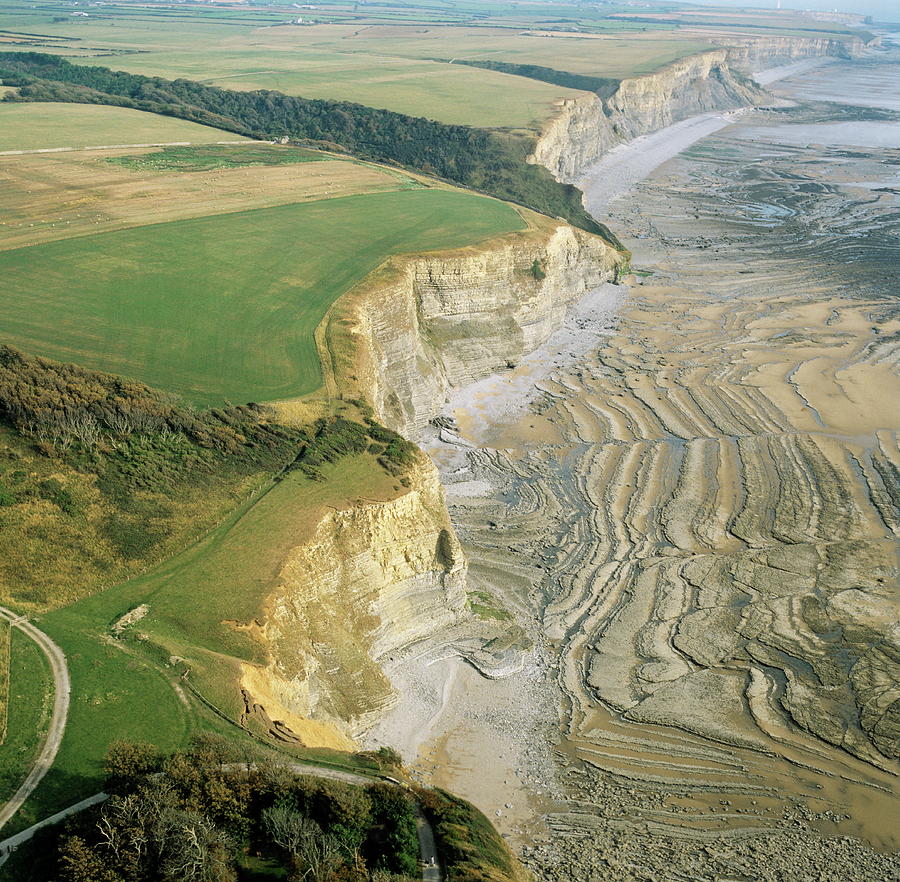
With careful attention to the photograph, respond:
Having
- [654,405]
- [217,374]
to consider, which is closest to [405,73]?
[654,405]

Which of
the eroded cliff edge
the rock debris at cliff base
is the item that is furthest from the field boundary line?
the rock debris at cliff base

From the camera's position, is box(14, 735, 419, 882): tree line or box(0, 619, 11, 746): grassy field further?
box(0, 619, 11, 746): grassy field

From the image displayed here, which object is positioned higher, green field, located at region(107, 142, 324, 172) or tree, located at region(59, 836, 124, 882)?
green field, located at region(107, 142, 324, 172)

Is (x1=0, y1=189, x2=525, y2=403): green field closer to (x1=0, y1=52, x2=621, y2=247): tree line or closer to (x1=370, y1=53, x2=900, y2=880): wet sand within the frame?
(x1=370, y1=53, x2=900, y2=880): wet sand

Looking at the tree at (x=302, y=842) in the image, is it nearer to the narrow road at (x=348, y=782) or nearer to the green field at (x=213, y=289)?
the narrow road at (x=348, y=782)

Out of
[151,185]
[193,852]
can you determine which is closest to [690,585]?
[193,852]

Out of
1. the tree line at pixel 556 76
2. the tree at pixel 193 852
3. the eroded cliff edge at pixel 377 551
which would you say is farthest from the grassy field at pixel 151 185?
the tree line at pixel 556 76

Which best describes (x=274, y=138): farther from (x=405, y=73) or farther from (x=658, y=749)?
(x=658, y=749)

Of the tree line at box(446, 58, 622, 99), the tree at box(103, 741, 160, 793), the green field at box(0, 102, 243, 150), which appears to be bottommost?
the tree at box(103, 741, 160, 793)
